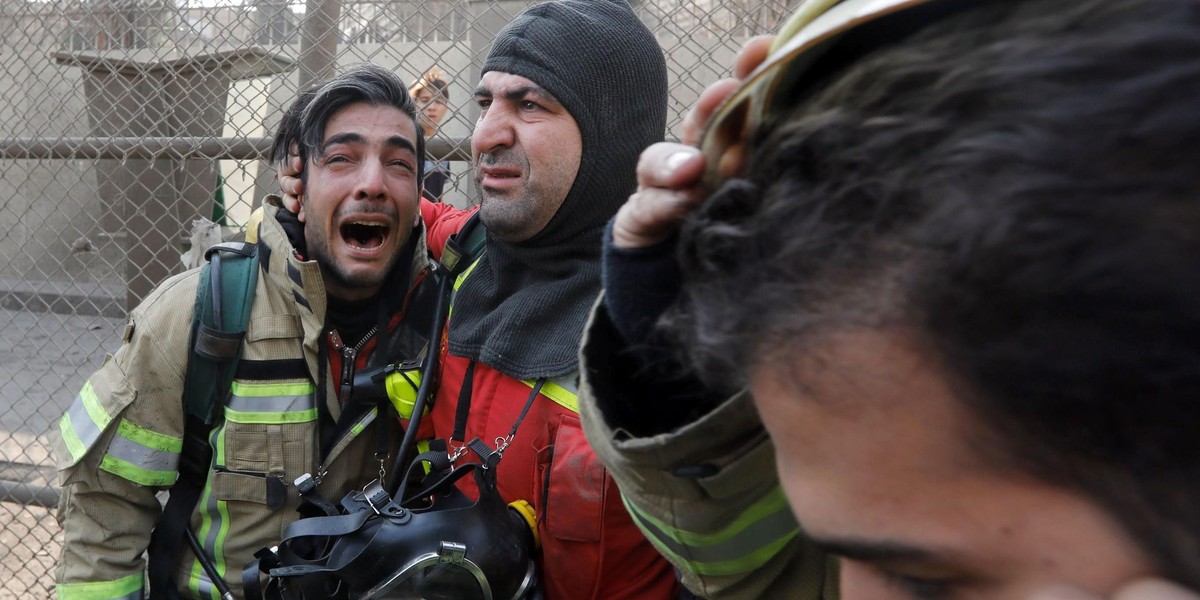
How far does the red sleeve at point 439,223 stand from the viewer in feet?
7.89

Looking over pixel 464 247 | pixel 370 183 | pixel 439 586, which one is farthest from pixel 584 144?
pixel 439 586

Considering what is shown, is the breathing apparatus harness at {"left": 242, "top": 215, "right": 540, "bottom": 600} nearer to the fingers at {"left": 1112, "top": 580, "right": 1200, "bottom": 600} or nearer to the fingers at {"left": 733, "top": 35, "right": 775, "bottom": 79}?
the fingers at {"left": 733, "top": 35, "right": 775, "bottom": 79}

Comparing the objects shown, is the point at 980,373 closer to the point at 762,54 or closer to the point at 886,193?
the point at 886,193

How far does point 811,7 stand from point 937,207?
230mm

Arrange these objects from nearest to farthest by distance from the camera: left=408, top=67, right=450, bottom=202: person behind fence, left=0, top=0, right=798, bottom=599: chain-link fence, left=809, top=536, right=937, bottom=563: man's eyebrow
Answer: left=809, top=536, right=937, bottom=563: man's eyebrow → left=0, top=0, right=798, bottom=599: chain-link fence → left=408, top=67, right=450, bottom=202: person behind fence

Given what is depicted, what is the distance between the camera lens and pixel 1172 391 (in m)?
0.50

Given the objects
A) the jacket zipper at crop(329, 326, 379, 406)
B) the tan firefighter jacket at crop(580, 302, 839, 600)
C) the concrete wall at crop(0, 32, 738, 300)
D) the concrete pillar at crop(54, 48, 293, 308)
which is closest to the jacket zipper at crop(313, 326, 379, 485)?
the jacket zipper at crop(329, 326, 379, 406)

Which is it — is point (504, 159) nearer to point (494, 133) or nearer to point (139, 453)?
point (494, 133)

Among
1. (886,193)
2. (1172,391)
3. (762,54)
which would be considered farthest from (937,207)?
(762,54)

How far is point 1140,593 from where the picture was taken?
522 mm

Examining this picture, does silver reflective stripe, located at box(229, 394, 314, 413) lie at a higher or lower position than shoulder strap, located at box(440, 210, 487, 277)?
lower

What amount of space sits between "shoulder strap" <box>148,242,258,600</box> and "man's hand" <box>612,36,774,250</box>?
4.75 ft

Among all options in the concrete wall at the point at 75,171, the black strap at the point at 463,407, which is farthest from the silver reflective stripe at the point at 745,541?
the concrete wall at the point at 75,171

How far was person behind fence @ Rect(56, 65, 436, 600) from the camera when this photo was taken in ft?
6.83
